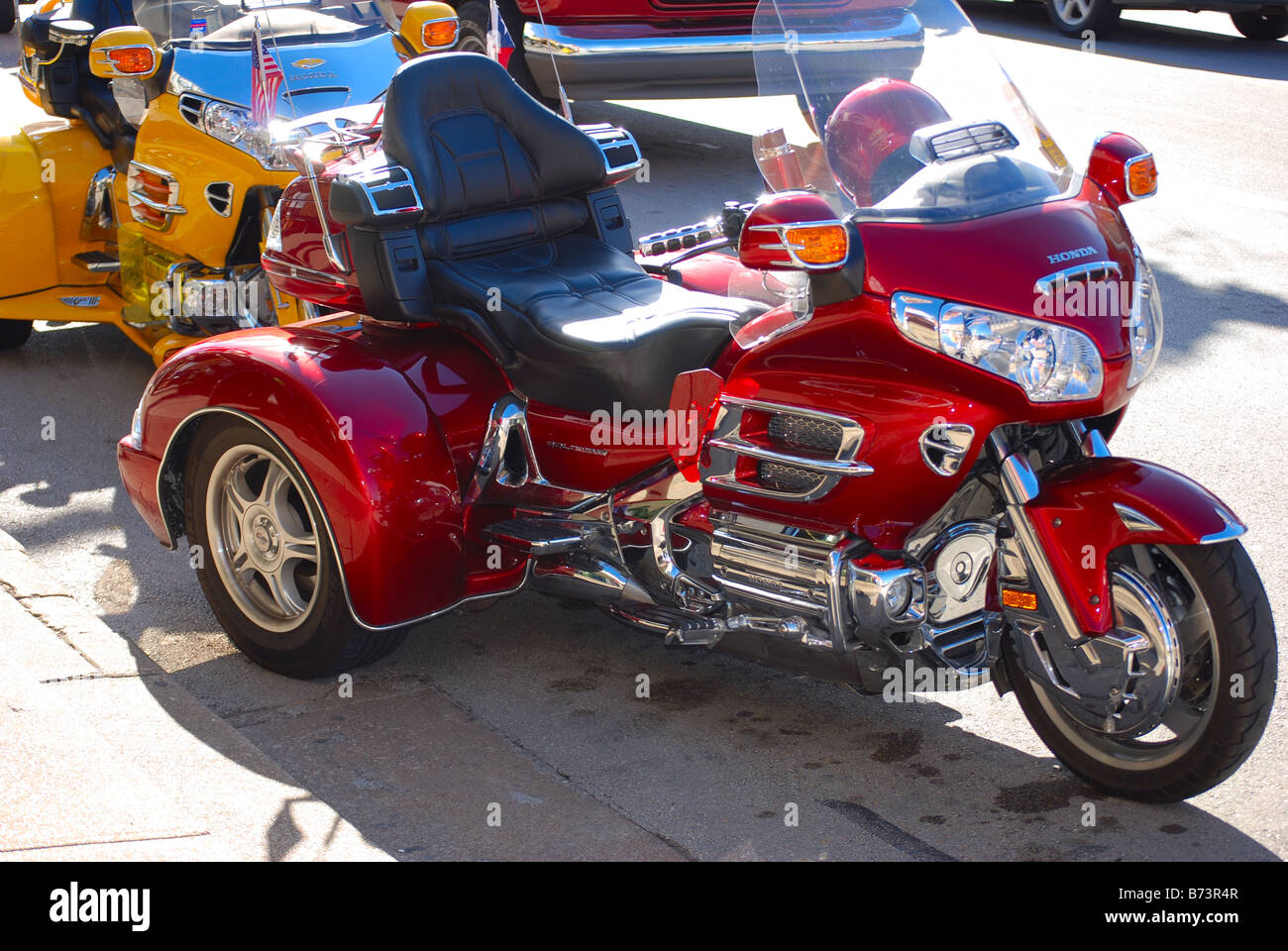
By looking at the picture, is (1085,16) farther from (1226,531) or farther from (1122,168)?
(1226,531)

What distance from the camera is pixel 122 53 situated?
5.83 metres

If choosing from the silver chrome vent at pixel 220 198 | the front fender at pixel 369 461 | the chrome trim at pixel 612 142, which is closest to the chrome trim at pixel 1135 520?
the front fender at pixel 369 461

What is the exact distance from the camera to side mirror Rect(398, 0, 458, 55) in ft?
19.3

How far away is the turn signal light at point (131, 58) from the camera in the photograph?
19.1ft

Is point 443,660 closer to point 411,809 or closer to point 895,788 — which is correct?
point 411,809

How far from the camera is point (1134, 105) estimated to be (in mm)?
10891

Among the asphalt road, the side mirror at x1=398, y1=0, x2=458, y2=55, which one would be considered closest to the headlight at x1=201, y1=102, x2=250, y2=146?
the side mirror at x1=398, y1=0, x2=458, y2=55

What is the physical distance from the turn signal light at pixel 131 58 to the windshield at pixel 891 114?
324 centimetres

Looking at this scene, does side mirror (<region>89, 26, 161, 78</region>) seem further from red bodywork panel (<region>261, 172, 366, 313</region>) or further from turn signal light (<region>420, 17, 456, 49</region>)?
red bodywork panel (<region>261, 172, 366, 313</region>)

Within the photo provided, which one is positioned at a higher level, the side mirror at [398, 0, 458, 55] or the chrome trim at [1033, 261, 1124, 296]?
the side mirror at [398, 0, 458, 55]

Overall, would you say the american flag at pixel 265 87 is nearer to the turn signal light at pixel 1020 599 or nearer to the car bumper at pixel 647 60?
the car bumper at pixel 647 60

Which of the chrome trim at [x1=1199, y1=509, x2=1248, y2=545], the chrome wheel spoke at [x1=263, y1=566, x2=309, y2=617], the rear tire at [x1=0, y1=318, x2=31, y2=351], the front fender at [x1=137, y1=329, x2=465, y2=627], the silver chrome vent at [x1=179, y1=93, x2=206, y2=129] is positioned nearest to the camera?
the chrome trim at [x1=1199, y1=509, x2=1248, y2=545]

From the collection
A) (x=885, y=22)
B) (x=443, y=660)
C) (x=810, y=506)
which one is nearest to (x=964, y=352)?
(x=810, y=506)

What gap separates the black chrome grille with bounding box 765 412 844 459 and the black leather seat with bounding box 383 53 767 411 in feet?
1.19
